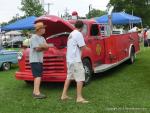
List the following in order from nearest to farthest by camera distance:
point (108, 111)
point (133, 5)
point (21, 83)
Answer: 1. point (108, 111)
2. point (21, 83)
3. point (133, 5)

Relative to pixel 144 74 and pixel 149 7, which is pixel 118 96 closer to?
pixel 144 74

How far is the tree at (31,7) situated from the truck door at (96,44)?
36.8m

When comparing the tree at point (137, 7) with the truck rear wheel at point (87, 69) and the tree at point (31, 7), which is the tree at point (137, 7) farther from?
the truck rear wheel at point (87, 69)

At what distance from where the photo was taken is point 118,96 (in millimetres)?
9625

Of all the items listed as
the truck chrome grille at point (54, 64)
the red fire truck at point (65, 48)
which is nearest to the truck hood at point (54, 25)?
the red fire truck at point (65, 48)

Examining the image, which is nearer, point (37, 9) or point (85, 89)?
point (85, 89)

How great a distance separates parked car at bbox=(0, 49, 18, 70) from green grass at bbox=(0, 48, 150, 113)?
2.55 metres

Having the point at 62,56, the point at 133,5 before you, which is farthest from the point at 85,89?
the point at 133,5

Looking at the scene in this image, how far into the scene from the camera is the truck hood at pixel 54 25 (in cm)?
1077

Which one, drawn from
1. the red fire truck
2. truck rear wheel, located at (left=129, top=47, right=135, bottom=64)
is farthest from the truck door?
truck rear wheel, located at (left=129, top=47, right=135, bottom=64)

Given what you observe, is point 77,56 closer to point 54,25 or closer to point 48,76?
point 48,76

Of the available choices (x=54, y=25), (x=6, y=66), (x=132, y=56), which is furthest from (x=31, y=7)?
(x=54, y=25)

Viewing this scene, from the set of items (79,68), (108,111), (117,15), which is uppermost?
(117,15)

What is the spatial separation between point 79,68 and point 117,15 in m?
16.5
